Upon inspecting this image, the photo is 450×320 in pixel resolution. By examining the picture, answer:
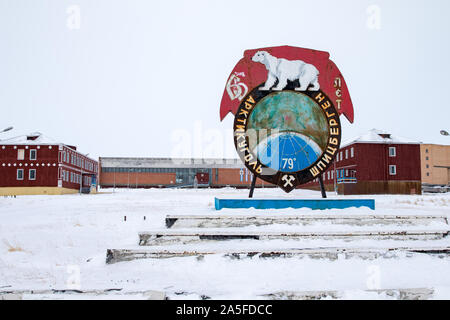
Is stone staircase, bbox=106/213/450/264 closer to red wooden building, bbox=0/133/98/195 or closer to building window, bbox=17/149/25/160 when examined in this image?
red wooden building, bbox=0/133/98/195

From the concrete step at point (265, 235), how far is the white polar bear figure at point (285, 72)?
15.8ft

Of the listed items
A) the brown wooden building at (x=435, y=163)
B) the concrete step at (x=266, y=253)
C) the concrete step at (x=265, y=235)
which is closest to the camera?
the concrete step at (x=266, y=253)

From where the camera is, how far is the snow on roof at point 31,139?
42.7m

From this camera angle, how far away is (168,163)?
78375 mm

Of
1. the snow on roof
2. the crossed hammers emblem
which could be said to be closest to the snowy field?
the crossed hammers emblem

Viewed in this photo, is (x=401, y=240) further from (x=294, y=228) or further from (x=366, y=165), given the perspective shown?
(x=366, y=165)

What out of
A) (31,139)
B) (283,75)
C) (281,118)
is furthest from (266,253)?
(31,139)

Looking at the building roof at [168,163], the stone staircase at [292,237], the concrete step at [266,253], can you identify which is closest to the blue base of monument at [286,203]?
the stone staircase at [292,237]

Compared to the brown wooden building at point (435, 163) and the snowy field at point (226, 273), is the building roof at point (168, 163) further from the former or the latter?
the snowy field at point (226, 273)

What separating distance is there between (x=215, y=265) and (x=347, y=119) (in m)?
6.80

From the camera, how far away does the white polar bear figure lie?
9727mm

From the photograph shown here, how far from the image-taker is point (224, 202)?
8664 mm

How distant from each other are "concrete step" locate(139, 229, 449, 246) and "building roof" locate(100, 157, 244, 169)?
236 ft
